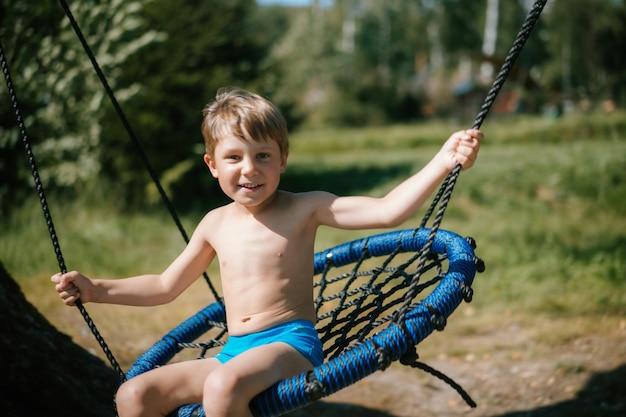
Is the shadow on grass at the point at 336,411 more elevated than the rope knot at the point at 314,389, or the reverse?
the rope knot at the point at 314,389

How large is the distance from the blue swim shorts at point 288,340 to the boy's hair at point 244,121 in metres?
0.56

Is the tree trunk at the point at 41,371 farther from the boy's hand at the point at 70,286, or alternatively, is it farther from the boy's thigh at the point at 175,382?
the boy's thigh at the point at 175,382

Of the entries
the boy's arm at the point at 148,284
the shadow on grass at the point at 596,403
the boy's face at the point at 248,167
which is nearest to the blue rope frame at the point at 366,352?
the boy's arm at the point at 148,284

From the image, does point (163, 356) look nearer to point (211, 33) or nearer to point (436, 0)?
point (211, 33)

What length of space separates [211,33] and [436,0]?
25480 mm

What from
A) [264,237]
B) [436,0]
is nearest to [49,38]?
[264,237]

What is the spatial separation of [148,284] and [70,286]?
0.26 metres

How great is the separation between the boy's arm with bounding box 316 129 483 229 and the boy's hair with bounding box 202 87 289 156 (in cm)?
34

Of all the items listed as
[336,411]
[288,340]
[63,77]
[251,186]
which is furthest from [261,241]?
[63,77]

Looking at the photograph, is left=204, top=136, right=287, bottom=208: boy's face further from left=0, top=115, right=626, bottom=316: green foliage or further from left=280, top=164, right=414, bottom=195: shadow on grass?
→ left=280, top=164, right=414, bottom=195: shadow on grass

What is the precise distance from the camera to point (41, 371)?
2244mm

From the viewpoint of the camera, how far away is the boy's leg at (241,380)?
153 cm

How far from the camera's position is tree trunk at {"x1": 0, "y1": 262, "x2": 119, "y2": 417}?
2.13 meters

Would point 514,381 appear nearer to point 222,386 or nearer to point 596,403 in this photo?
point 596,403
